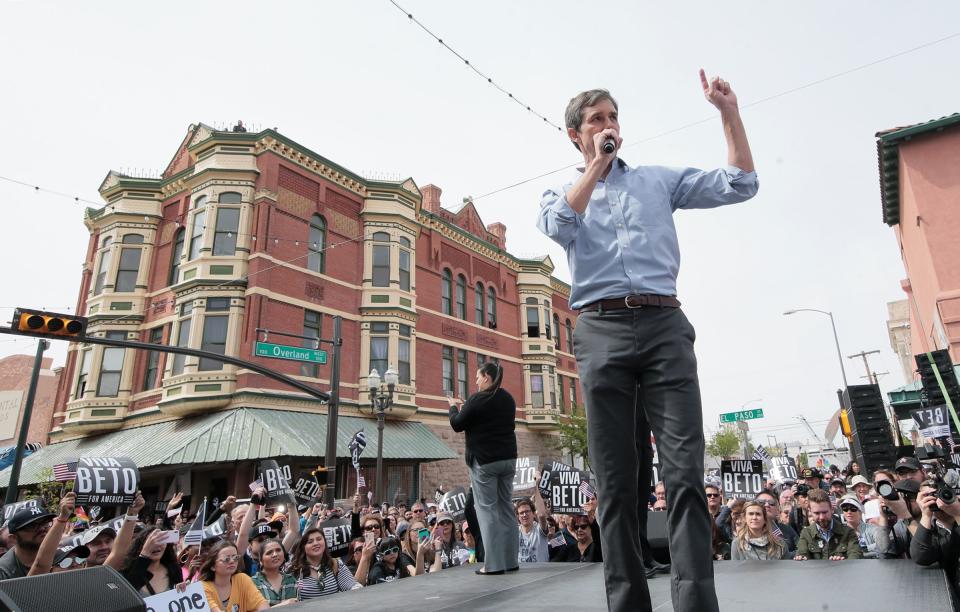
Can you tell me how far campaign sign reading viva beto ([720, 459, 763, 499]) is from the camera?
9.67 metres

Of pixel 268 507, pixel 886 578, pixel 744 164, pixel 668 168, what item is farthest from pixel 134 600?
pixel 268 507

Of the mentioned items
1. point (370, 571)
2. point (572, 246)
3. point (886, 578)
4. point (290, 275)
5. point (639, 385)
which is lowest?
point (370, 571)

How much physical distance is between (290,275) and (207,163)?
564 cm

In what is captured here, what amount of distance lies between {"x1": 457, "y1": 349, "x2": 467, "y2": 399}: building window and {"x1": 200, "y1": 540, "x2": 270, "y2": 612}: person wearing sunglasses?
22.4 m

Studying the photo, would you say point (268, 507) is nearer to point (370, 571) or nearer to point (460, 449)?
point (370, 571)

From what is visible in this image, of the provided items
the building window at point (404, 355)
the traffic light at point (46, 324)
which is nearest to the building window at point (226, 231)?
the building window at point (404, 355)

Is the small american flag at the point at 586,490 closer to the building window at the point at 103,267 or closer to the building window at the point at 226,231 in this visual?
the building window at the point at 226,231

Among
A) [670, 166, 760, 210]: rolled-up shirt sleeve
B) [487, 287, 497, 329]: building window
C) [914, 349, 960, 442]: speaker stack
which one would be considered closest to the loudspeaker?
[670, 166, 760, 210]: rolled-up shirt sleeve

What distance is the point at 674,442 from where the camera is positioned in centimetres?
231

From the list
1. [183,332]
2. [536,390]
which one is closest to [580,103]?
[183,332]

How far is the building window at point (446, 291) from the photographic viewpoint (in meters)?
28.5

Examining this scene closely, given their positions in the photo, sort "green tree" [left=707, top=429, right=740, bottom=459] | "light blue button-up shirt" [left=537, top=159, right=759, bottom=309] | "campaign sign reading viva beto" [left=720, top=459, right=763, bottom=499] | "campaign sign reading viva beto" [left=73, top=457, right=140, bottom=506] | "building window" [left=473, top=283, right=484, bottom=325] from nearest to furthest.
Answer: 1. "light blue button-up shirt" [left=537, top=159, right=759, bottom=309]
2. "campaign sign reading viva beto" [left=73, top=457, right=140, bottom=506]
3. "campaign sign reading viva beto" [left=720, top=459, right=763, bottom=499]
4. "building window" [left=473, top=283, right=484, bottom=325]
5. "green tree" [left=707, top=429, right=740, bottom=459]

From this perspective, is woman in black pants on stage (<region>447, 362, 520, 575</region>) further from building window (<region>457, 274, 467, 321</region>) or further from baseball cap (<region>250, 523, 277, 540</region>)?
building window (<region>457, 274, 467, 321</region>)

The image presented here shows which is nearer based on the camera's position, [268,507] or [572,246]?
[572,246]
